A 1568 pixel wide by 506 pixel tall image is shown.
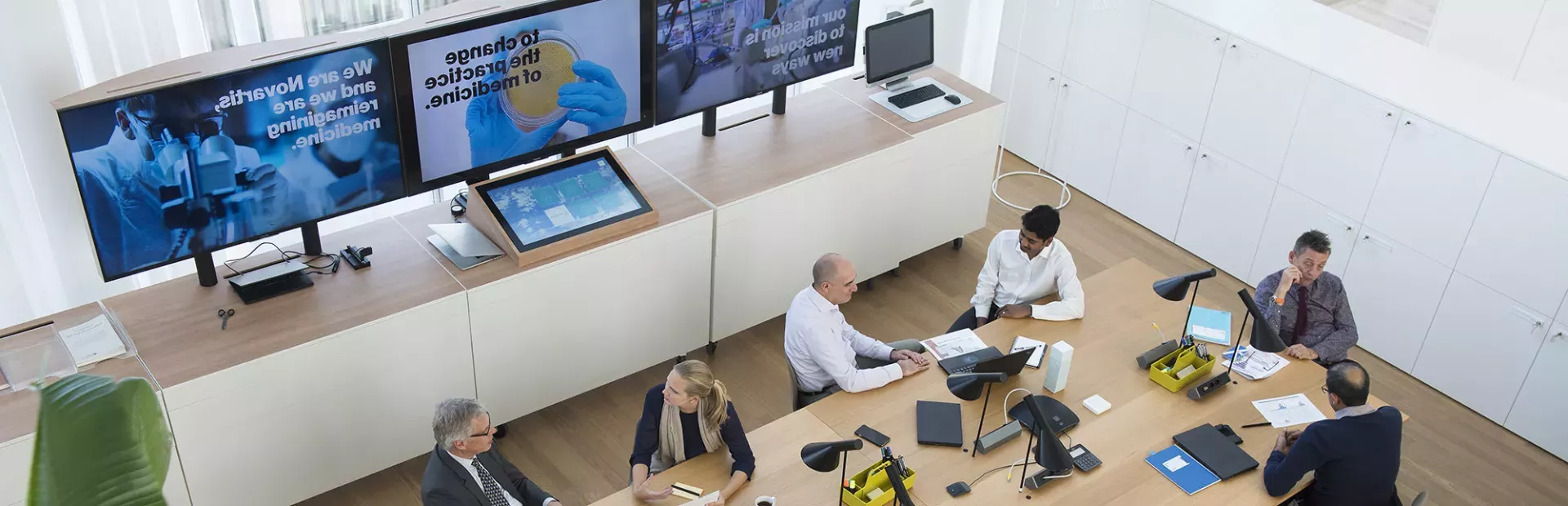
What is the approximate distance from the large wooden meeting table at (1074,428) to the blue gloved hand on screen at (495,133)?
1770 millimetres

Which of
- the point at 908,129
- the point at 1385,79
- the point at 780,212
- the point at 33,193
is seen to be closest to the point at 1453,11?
the point at 1385,79

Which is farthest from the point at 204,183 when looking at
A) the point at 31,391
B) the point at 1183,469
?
the point at 1183,469

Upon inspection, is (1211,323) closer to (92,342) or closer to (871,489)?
(871,489)

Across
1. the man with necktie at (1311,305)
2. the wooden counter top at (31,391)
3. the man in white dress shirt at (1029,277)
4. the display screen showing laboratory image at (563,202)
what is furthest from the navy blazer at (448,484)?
the man with necktie at (1311,305)

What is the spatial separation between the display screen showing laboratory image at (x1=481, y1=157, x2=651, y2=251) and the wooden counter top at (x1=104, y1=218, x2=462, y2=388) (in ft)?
1.25

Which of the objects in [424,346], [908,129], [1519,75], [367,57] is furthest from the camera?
[1519,75]

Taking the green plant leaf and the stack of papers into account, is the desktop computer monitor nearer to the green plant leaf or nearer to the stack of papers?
the stack of papers

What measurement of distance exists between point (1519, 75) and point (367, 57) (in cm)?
707

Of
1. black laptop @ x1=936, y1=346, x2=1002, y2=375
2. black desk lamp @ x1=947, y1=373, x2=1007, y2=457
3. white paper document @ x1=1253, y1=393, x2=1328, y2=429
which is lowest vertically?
white paper document @ x1=1253, y1=393, x2=1328, y2=429

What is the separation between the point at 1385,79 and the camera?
6.06 metres

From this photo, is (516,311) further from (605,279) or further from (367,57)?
(367,57)

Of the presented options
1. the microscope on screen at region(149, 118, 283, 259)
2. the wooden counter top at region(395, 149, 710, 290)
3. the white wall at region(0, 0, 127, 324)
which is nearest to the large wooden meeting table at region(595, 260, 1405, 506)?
the wooden counter top at region(395, 149, 710, 290)

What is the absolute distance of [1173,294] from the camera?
178 inches

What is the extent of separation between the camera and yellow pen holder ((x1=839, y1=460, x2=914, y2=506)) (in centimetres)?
392
